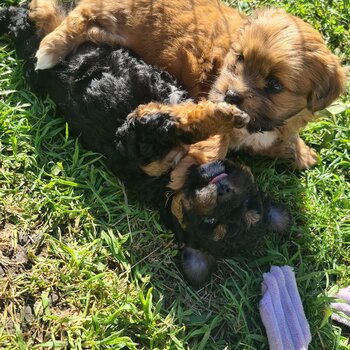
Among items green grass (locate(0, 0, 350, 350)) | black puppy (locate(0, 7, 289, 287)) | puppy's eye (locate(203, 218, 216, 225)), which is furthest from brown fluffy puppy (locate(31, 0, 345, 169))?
puppy's eye (locate(203, 218, 216, 225))

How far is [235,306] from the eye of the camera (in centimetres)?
320

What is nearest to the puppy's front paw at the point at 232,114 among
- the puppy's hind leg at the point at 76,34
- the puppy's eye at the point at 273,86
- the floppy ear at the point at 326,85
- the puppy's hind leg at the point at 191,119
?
the puppy's hind leg at the point at 191,119

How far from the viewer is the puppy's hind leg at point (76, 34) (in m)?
3.24

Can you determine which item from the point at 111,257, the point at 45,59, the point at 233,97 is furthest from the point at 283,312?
the point at 45,59

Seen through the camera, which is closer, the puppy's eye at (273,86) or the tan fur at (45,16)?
the puppy's eye at (273,86)

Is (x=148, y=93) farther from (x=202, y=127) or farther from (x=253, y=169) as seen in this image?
(x=253, y=169)

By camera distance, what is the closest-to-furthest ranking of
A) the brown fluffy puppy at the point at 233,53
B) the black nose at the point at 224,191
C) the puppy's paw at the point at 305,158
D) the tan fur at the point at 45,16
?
the black nose at the point at 224,191 < the brown fluffy puppy at the point at 233,53 < the tan fur at the point at 45,16 < the puppy's paw at the point at 305,158

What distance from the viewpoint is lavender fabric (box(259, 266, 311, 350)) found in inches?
119

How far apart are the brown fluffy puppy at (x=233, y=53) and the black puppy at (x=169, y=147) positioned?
0.15 meters

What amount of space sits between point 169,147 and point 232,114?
446mm

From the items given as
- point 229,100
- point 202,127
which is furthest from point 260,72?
point 202,127

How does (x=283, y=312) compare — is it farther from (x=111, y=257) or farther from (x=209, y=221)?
(x=111, y=257)

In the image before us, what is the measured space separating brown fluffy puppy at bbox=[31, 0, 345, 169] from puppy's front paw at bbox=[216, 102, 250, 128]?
15 cm

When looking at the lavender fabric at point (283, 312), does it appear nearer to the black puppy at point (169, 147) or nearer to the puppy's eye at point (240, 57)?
the black puppy at point (169, 147)
